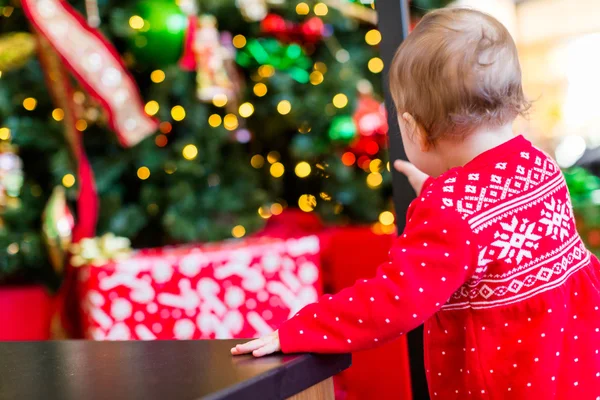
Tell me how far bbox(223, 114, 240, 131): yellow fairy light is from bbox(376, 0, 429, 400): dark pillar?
53.8 inches

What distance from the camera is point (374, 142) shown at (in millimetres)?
2449

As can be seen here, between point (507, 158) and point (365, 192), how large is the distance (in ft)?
5.10

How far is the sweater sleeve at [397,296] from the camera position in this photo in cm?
72

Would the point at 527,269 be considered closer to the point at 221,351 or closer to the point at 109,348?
the point at 221,351

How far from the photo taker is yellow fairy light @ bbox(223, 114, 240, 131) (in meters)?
2.43

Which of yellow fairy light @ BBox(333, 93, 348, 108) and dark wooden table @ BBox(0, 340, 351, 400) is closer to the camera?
dark wooden table @ BBox(0, 340, 351, 400)

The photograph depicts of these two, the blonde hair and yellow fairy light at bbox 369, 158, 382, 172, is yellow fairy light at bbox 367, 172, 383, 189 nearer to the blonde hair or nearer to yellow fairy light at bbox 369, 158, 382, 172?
yellow fairy light at bbox 369, 158, 382, 172

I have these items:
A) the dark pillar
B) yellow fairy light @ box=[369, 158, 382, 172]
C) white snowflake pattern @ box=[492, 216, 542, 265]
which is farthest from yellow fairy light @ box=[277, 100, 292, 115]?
white snowflake pattern @ box=[492, 216, 542, 265]

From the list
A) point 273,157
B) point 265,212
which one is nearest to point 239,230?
point 265,212

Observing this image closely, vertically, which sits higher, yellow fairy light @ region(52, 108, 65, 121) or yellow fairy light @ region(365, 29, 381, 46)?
yellow fairy light @ region(365, 29, 381, 46)

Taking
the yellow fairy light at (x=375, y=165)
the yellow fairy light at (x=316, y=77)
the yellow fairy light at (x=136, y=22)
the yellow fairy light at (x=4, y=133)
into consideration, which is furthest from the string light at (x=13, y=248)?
the yellow fairy light at (x=375, y=165)

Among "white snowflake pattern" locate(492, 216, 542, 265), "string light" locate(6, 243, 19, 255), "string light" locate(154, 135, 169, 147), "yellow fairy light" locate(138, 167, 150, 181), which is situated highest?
"string light" locate(154, 135, 169, 147)

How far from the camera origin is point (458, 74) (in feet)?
2.76

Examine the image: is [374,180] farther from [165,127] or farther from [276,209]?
[165,127]
